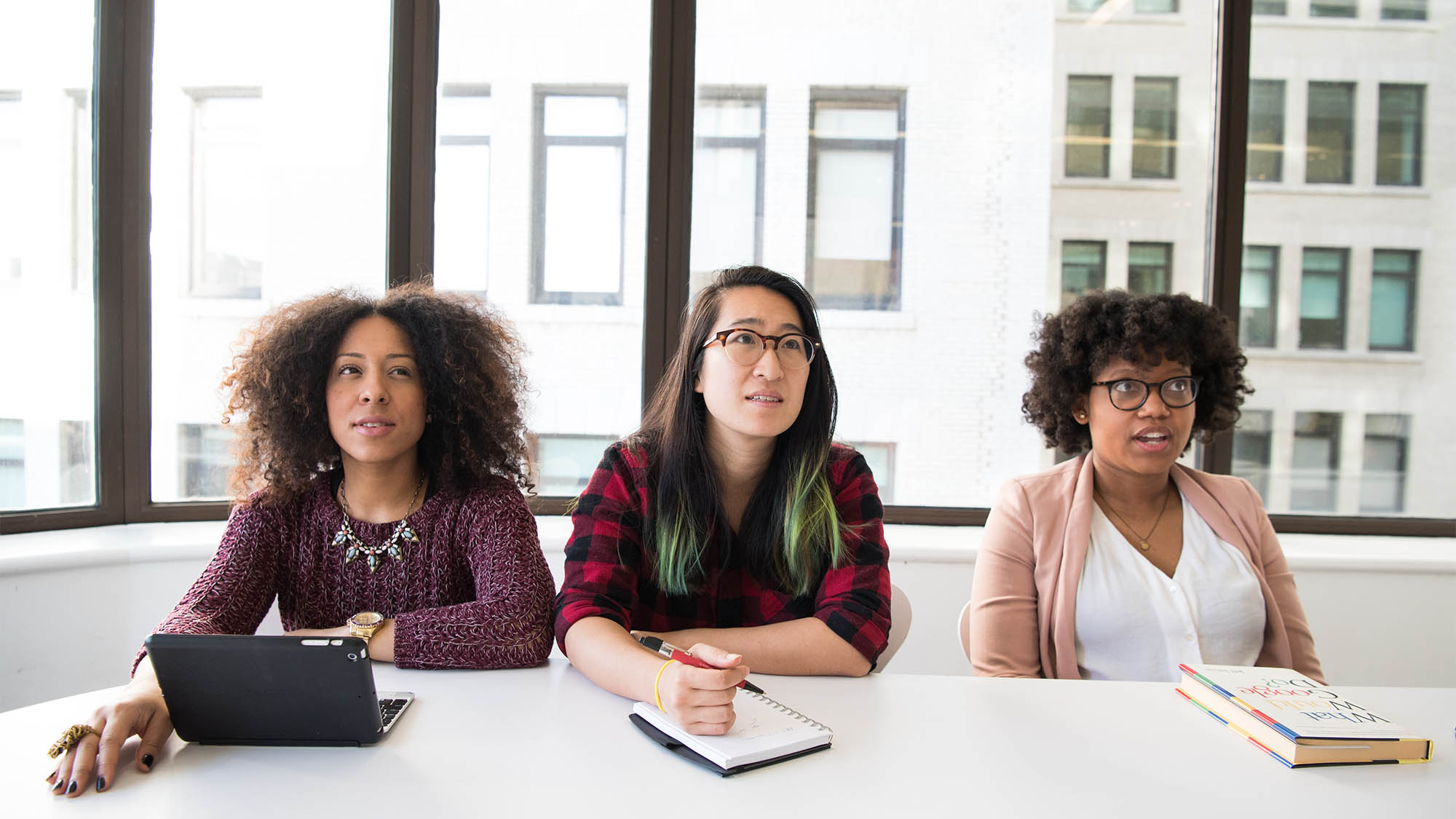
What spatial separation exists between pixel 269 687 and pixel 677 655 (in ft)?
1.70

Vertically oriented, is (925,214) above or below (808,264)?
above

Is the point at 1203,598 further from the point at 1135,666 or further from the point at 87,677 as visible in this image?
the point at 87,677

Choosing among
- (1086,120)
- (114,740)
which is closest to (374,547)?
(114,740)

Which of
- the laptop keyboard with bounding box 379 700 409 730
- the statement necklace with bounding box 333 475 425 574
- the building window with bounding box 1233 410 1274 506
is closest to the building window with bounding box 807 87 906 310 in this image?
the building window with bounding box 1233 410 1274 506

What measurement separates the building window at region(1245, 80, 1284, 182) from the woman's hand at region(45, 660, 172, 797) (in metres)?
3.58

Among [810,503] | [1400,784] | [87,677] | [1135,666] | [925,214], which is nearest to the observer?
[1400,784]

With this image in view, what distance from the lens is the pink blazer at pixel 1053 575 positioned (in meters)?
1.72

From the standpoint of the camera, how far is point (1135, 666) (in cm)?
172

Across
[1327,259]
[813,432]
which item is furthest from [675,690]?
[1327,259]

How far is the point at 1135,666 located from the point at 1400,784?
683 millimetres

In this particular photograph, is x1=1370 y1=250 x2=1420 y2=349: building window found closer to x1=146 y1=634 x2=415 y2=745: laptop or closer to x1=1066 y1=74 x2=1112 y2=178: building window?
x1=1066 y1=74 x2=1112 y2=178: building window

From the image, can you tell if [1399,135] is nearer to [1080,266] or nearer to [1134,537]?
[1080,266]

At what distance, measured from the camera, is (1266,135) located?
3115 millimetres

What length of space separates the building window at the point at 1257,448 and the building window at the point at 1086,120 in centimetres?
114
